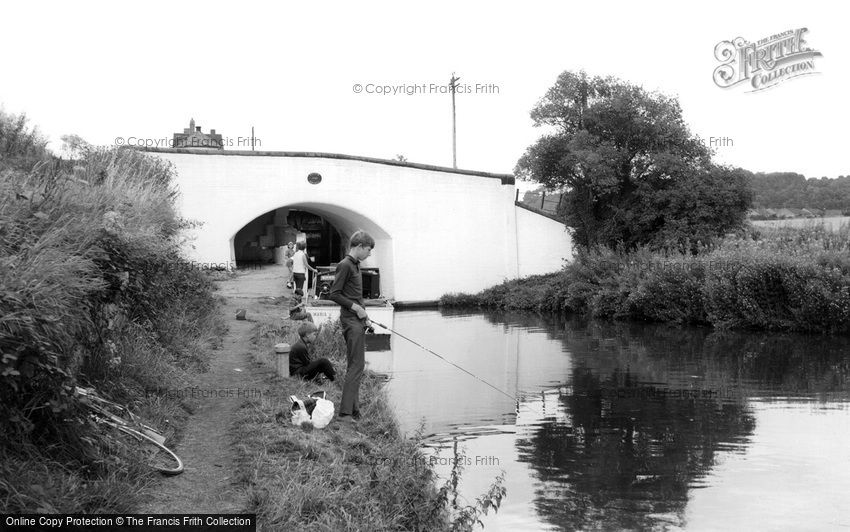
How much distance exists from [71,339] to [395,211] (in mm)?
24166

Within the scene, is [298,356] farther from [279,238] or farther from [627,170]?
[279,238]

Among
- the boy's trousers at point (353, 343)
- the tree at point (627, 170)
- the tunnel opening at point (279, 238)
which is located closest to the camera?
the boy's trousers at point (353, 343)

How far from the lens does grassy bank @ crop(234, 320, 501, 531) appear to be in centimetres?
518

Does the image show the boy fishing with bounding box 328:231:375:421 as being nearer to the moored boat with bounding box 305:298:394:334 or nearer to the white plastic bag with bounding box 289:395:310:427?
the white plastic bag with bounding box 289:395:310:427

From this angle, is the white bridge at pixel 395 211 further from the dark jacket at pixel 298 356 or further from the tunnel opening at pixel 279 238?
the dark jacket at pixel 298 356

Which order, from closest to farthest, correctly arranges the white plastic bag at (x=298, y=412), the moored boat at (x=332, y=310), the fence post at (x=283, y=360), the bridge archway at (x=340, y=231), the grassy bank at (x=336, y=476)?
the grassy bank at (x=336, y=476), the white plastic bag at (x=298, y=412), the fence post at (x=283, y=360), the moored boat at (x=332, y=310), the bridge archway at (x=340, y=231)

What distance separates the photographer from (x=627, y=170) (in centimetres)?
2869

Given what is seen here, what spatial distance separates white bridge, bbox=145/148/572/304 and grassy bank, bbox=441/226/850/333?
8.45 ft

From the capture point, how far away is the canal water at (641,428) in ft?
24.3

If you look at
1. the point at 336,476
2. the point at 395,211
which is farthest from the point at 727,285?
the point at 336,476

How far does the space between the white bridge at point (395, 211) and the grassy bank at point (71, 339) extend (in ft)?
56.9

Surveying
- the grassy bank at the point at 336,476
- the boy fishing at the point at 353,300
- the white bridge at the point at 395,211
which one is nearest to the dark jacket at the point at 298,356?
the grassy bank at the point at 336,476

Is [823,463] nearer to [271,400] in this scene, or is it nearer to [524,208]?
[271,400]

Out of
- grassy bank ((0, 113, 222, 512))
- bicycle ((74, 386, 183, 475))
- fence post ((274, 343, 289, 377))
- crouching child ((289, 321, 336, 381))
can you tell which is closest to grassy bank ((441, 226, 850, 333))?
crouching child ((289, 321, 336, 381))
